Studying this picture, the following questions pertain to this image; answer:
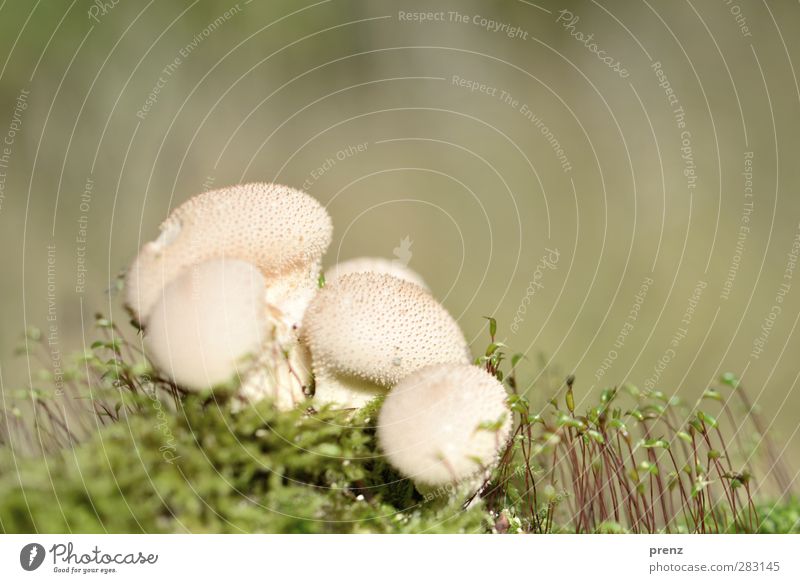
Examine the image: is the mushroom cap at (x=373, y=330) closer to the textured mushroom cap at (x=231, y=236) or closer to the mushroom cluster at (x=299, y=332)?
the mushroom cluster at (x=299, y=332)

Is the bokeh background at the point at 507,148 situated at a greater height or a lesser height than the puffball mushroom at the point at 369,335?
greater

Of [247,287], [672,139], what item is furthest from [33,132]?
[672,139]

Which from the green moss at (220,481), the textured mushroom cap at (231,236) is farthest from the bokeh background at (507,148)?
the green moss at (220,481)

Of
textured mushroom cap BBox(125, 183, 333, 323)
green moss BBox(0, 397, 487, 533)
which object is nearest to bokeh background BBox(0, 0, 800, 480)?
textured mushroom cap BBox(125, 183, 333, 323)

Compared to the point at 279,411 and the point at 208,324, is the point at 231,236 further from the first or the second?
the point at 279,411

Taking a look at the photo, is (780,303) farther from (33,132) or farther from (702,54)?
(33,132)

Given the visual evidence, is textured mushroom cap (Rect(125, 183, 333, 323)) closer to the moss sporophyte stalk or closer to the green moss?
the moss sporophyte stalk

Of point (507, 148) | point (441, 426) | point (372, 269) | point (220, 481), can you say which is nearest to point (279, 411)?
point (220, 481)
